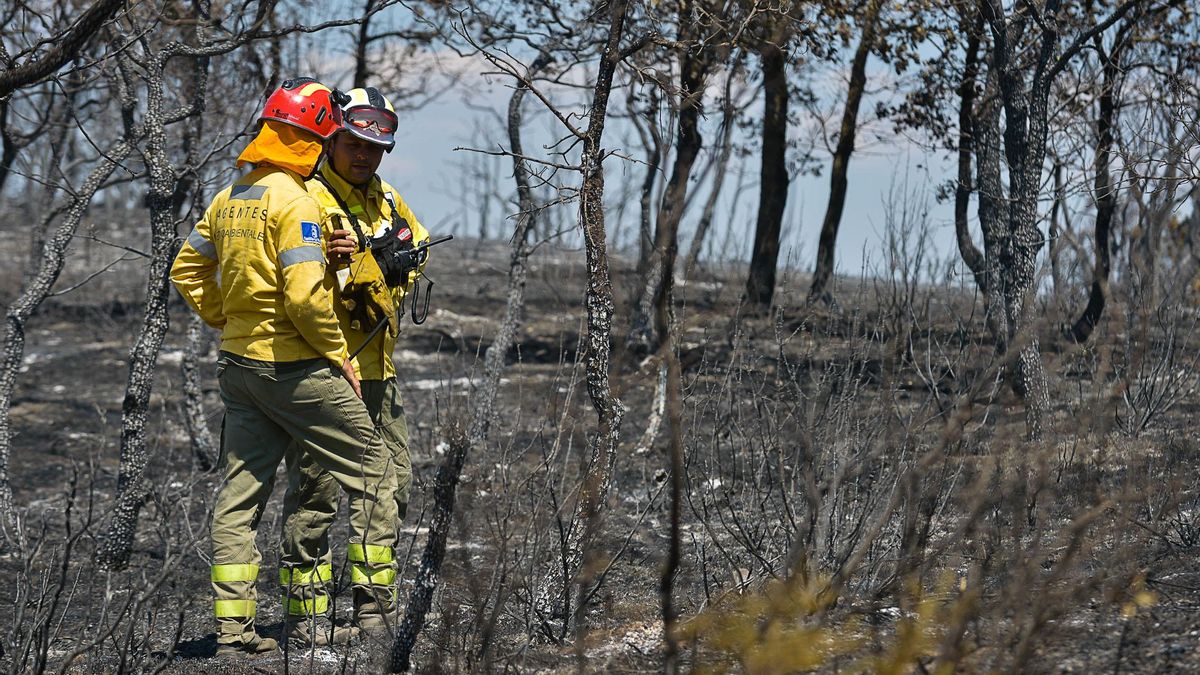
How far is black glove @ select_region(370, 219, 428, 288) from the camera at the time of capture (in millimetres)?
4848

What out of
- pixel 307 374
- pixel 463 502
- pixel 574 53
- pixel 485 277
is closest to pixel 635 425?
pixel 574 53

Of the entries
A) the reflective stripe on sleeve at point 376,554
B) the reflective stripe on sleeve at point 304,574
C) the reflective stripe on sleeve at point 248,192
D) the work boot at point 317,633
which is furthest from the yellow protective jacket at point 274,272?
the work boot at point 317,633

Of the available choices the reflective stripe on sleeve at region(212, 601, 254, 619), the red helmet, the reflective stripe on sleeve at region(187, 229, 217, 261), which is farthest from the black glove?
the reflective stripe on sleeve at region(212, 601, 254, 619)

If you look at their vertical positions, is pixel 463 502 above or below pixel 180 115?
below

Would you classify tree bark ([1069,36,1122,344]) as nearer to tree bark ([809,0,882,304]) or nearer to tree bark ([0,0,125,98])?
tree bark ([809,0,882,304])

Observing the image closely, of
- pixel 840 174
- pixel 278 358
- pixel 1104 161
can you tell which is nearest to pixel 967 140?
pixel 1104 161

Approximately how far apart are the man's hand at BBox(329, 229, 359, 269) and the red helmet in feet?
1.13

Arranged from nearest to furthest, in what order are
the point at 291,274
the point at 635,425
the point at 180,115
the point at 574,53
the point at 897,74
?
the point at 291,274 < the point at 180,115 < the point at 574,53 < the point at 635,425 < the point at 897,74

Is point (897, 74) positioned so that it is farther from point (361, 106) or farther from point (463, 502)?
point (463, 502)

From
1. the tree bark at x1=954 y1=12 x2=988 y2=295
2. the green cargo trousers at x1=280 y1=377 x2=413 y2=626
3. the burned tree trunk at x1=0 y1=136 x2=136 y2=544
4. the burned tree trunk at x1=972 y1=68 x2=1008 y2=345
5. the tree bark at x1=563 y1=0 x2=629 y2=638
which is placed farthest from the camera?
the tree bark at x1=954 y1=12 x2=988 y2=295

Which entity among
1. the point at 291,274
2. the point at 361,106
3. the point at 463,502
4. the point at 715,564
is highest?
the point at 361,106

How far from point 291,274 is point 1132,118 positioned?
7903 mm

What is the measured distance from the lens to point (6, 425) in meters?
6.95

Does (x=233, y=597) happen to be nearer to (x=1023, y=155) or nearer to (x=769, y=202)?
(x=1023, y=155)
